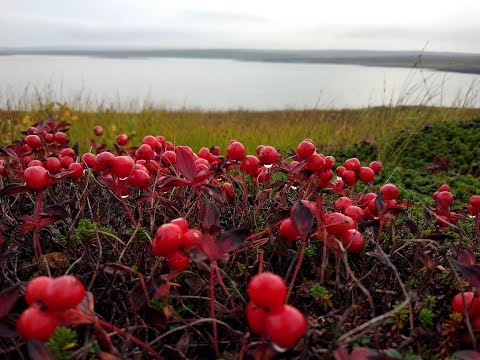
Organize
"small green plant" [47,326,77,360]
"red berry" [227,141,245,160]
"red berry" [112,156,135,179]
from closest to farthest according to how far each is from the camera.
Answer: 1. "small green plant" [47,326,77,360]
2. "red berry" [112,156,135,179]
3. "red berry" [227,141,245,160]

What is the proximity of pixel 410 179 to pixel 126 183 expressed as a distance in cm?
364

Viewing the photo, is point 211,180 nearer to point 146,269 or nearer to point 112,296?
point 146,269

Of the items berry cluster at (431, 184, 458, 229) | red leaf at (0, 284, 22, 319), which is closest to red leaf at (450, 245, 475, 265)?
berry cluster at (431, 184, 458, 229)

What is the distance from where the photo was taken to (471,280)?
3.32 ft

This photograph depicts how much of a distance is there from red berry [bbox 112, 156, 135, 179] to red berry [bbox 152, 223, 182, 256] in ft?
1.52

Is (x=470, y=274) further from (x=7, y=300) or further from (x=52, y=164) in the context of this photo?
(x=52, y=164)

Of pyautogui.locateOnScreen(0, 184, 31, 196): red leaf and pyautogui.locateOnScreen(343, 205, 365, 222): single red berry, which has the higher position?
pyautogui.locateOnScreen(0, 184, 31, 196): red leaf

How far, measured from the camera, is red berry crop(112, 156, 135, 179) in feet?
4.57

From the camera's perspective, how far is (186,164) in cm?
130

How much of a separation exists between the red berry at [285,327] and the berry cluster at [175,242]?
0.29m

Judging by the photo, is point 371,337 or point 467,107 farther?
point 467,107

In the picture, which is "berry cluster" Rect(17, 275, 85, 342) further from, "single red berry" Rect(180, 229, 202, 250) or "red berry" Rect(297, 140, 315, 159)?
"red berry" Rect(297, 140, 315, 159)

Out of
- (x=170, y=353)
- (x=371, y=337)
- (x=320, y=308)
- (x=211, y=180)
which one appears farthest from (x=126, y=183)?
(x=371, y=337)

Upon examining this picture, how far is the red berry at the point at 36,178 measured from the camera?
1.26 metres
